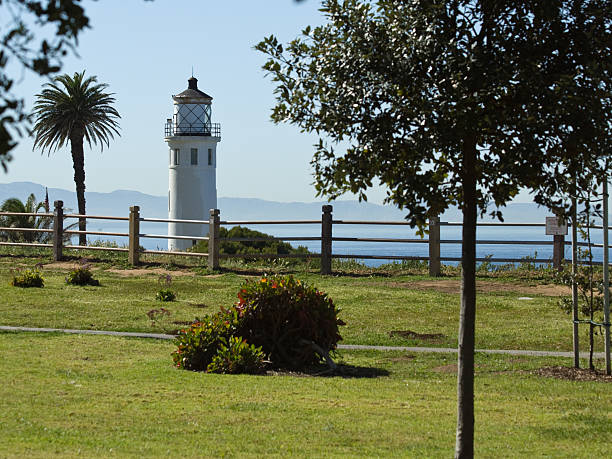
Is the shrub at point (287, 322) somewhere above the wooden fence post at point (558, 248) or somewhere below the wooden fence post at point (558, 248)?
below

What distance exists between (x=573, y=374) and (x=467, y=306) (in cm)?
518

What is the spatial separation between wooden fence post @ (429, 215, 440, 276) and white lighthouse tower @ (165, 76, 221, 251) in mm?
31443

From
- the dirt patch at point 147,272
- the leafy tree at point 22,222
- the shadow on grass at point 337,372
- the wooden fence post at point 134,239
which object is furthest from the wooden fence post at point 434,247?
the leafy tree at point 22,222

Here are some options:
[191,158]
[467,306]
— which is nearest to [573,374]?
[467,306]

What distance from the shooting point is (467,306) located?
19.8ft

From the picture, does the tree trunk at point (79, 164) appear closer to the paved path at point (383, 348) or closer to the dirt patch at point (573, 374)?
the paved path at point (383, 348)

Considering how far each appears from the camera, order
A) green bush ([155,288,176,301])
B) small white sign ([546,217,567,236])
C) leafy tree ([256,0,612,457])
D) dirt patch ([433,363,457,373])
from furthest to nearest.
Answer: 1. small white sign ([546,217,567,236])
2. green bush ([155,288,176,301])
3. dirt patch ([433,363,457,373])
4. leafy tree ([256,0,612,457])

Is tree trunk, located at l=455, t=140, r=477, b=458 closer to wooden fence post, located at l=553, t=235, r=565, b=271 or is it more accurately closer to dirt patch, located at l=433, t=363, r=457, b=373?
dirt patch, located at l=433, t=363, r=457, b=373

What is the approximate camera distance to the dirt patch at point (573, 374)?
10367mm

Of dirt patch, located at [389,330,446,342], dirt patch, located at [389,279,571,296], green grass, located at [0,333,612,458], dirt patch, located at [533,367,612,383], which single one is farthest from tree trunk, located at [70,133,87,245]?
dirt patch, located at [533,367,612,383]

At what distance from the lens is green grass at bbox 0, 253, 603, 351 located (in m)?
14.0

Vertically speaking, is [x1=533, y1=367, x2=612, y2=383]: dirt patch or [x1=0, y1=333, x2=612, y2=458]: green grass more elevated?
[x1=533, y1=367, x2=612, y2=383]: dirt patch

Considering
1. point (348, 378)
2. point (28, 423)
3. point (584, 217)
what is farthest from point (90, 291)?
point (584, 217)

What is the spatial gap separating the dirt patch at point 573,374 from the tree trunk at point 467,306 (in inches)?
185
